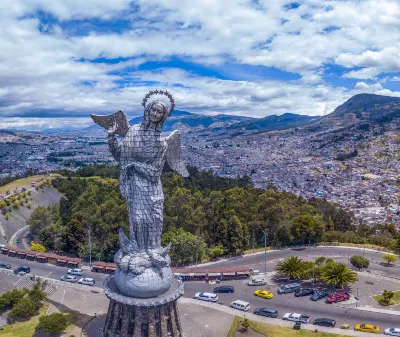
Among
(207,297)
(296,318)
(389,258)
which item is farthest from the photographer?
(389,258)

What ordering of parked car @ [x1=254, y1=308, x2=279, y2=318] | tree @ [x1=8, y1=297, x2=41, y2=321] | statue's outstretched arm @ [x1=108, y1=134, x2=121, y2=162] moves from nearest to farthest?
1. statue's outstretched arm @ [x1=108, y1=134, x2=121, y2=162]
2. tree @ [x1=8, y1=297, x2=41, y2=321]
3. parked car @ [x1=254, y1=308, x2=279, y2=318]

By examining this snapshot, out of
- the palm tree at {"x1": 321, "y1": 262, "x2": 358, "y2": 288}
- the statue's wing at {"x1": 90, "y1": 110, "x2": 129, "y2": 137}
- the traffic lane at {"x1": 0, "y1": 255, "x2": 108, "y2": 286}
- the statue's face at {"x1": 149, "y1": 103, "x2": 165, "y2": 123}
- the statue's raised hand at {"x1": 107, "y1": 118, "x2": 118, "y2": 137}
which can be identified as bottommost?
the traffic lane at {"x1": 0, "y1": 255, "x2": 108, "y2": 286}

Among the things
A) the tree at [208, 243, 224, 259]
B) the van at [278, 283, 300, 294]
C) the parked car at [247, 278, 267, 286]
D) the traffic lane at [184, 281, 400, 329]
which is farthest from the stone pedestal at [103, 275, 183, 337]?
the tree at [208, 243, 224, 259]

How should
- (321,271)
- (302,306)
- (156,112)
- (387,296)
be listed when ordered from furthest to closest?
1. (321,271)
2. (302,306)
3. (387,296)
4. (156,112)

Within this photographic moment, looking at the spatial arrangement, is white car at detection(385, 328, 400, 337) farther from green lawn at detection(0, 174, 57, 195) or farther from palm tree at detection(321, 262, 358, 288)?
green lawn at detection(0, 174, 57, 195)

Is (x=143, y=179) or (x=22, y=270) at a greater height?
(x=143, y=179)

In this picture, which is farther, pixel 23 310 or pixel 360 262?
pixel 360 262

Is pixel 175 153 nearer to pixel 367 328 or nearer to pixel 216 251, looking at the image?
pixel 367 328

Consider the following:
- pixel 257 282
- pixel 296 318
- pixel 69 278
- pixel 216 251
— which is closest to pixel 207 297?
pixel 257 282
